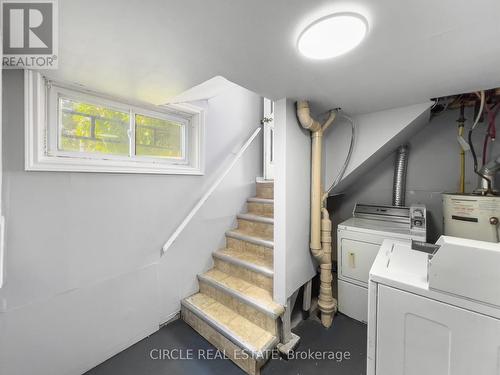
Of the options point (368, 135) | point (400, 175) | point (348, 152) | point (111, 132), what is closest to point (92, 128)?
point (111, 132)

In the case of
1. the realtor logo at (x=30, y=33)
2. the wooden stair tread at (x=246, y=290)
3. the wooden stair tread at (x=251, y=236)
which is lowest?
the wooden stair tread at (x=246, y=290)

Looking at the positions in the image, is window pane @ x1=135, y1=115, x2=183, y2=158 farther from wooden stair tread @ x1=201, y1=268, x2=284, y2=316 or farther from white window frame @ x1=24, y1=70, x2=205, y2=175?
wooden stair tread @ x1=201, y1=268, x2=284, y2=316

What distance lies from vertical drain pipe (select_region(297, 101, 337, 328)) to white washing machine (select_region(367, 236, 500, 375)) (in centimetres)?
62

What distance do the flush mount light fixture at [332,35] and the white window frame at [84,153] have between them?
1311mm

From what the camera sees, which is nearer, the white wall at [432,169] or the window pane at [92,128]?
the window pane at [92,128]

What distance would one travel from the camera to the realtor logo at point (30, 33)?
2.62ft

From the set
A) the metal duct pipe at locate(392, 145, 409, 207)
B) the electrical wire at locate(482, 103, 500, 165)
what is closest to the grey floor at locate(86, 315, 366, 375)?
the metal duct pipe at locate(392, 145, 409, 207)

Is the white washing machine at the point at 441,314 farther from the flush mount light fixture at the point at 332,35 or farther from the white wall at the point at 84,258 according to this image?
the white wall at the point at 84,258

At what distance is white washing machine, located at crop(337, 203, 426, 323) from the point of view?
1688 millimetres

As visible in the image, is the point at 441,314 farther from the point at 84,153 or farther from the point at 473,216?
the point at 84,153

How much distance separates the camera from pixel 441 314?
94 cm

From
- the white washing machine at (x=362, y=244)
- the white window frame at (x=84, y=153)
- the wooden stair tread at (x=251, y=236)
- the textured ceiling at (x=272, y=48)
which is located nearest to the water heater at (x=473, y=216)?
the white washing machine at (x=362, y=244)

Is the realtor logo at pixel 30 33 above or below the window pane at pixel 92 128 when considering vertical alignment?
above

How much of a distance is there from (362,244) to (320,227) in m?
0.38
